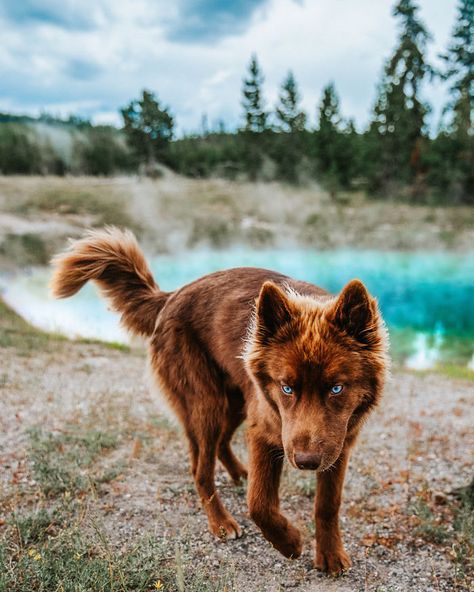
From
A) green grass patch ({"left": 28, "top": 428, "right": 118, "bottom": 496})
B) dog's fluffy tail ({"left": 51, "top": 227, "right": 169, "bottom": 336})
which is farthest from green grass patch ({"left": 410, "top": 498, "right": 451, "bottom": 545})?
dog's fluffy tail ({"left": 51, "top": 227, "right": 169, "bottom": 336})

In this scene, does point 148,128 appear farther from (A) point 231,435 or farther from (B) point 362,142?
(A) point 231,435

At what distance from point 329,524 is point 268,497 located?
59 cm

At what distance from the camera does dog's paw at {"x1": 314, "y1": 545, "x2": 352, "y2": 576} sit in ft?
13.1

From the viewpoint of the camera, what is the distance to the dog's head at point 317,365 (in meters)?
3.11

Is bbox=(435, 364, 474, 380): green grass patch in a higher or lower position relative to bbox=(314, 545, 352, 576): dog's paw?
lower

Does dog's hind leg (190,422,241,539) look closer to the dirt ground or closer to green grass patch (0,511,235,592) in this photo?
the dirt ground

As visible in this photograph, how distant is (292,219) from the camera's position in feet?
132

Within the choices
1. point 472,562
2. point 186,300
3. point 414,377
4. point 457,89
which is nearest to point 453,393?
point 414,377

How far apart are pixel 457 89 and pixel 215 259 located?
77.2 feet

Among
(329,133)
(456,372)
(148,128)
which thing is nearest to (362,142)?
(329,133)

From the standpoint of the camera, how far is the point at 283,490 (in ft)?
17.0

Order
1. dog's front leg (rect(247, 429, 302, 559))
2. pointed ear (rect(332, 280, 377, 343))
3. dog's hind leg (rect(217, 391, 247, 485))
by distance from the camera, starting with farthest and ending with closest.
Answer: dog's hind leg (rect(217, 391, 247, 485))
dog's front leg (rect(247, 429, 302, 559))
pointed ear (rect(332, 280, 377, 343))

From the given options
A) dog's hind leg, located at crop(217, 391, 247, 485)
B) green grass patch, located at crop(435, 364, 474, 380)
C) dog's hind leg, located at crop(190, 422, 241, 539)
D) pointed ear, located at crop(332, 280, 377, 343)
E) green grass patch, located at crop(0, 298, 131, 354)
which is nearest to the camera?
pointed ear, located at crop(332, 280, 377, 343)

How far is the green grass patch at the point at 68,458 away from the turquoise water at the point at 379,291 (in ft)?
19.9
